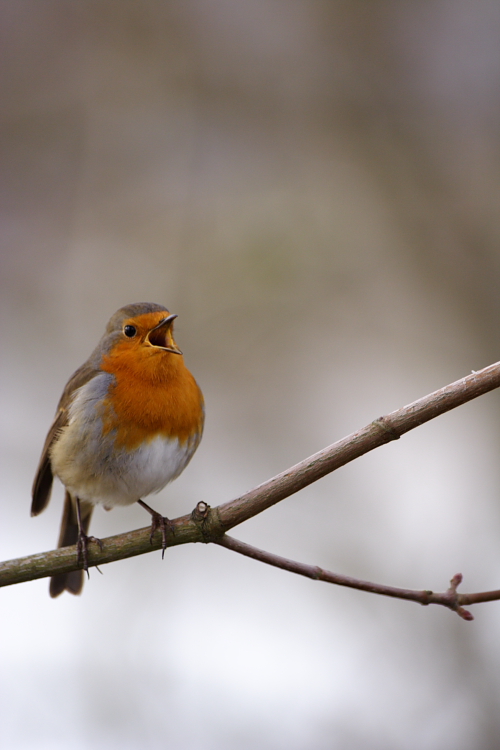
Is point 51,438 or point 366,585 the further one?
point 51,438

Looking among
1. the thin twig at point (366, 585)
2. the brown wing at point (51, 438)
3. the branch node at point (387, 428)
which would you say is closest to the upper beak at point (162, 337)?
the brown wing at point (51, 438)

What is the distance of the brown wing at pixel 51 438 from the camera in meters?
2.33

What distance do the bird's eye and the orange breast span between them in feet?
0.19

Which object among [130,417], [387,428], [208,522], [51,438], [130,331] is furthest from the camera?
[51,438]

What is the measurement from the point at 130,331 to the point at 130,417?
0.31 meters

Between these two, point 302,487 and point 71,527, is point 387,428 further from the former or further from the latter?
point 71,527

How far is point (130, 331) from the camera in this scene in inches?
88.0

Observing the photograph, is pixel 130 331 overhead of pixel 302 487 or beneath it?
overhead

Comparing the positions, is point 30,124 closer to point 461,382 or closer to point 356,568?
point 356,568

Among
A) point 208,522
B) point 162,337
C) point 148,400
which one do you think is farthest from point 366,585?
point 162,337

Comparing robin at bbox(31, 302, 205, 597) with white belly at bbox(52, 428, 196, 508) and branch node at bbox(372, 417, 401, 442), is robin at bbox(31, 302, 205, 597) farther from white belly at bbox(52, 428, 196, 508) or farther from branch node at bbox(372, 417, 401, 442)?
branch node at bbox(372, 417, 401, 442)

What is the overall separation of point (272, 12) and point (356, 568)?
128 inches

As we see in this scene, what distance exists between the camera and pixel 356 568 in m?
3.63

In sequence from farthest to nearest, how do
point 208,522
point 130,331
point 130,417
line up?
point 130,331 → point 130,417 → point 208,522
